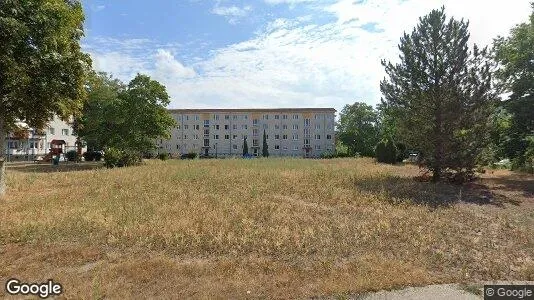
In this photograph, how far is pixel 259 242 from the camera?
8.43m

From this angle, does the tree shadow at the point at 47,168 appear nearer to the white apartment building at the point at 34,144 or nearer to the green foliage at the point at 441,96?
the white apartment building at the point at 34,144

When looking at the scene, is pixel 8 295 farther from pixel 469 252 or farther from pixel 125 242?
pixel 469 252

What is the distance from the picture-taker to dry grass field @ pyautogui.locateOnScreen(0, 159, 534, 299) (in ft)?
20.5

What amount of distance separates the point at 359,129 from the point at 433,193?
6968 cm

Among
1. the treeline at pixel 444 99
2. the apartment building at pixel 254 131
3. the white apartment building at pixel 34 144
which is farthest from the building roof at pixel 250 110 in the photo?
the treeline at pixel 444 99

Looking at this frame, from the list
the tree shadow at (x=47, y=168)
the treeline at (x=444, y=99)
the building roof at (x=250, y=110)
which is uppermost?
the building roof at (x=250, y=110)

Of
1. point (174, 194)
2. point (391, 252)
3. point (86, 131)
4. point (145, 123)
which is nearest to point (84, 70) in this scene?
point (174, 194)

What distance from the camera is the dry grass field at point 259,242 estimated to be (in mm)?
6242

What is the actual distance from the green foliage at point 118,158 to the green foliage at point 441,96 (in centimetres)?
2720

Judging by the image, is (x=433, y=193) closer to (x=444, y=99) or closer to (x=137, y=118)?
(x=444, y=99)

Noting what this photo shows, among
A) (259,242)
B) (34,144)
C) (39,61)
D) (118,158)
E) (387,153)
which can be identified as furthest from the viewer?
(34,144)

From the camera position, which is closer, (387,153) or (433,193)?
(433,193)

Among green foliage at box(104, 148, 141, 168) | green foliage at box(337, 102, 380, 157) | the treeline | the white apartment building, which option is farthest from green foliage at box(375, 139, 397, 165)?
the white apartment building

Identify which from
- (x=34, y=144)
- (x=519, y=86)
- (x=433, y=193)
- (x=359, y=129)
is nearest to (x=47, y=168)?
(x=433, y=193)
